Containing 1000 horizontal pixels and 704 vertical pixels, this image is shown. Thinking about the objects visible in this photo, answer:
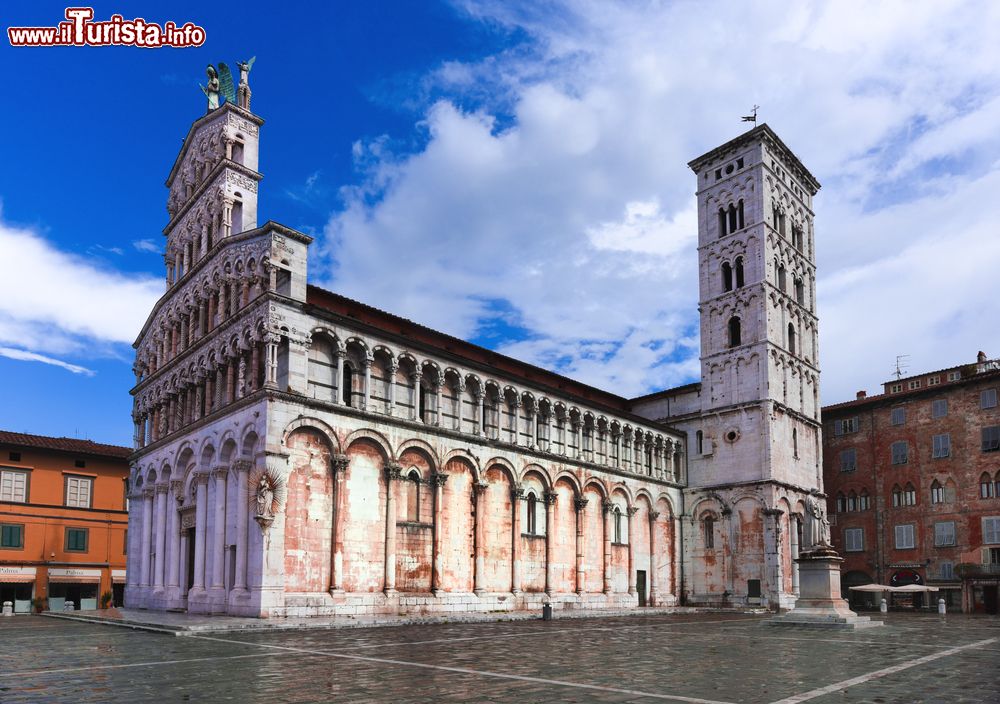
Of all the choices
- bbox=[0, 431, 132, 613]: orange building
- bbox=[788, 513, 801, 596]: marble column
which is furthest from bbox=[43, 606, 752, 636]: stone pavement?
bbox=[788, 513, 801, 596]: marble column

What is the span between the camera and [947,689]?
45.2 ft

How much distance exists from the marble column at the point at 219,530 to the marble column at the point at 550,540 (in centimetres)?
1684

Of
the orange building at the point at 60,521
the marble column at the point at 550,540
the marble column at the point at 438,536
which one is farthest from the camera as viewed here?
the orange building at the point at 60,521

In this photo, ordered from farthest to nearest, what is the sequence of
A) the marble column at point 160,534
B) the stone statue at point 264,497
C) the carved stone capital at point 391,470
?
the marble column at point 160,534 < the carved stone capital at point 391,470 < the stone statue at point 264,497

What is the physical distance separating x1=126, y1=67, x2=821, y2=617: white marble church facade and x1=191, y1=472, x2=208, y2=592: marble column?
0.10 meters

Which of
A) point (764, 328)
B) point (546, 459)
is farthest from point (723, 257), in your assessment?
point (546, 459)

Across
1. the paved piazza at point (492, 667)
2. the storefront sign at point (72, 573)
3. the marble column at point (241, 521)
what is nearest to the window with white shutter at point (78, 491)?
the storefront sign at point (72, 573)

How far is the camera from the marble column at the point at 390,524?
3381 cm

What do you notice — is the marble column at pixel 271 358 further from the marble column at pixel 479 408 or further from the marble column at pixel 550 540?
the marble column at pixel 550 540

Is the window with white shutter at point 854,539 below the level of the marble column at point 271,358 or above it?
below

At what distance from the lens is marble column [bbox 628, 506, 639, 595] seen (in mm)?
48681

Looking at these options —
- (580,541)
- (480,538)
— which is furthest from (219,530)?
(580,541)

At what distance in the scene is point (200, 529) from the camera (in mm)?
34406

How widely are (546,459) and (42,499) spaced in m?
30.3
